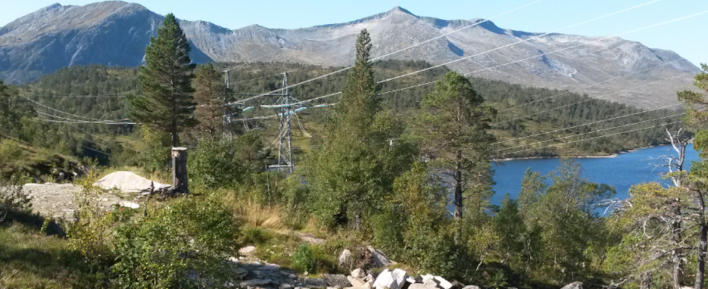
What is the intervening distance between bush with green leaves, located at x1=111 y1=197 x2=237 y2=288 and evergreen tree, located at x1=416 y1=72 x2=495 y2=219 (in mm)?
20663

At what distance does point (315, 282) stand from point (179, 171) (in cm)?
628

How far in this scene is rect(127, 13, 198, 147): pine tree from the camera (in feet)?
99.7

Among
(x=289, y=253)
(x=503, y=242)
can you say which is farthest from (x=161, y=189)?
(x=503, y=242)

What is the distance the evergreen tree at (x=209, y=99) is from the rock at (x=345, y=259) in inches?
1125

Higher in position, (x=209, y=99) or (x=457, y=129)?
(x=209, y=99)

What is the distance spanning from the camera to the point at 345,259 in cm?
1238

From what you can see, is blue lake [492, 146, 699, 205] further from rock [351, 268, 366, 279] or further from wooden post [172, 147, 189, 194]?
rock [351, 268, 366, 279]

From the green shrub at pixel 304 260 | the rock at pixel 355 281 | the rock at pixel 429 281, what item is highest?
the green shrub at pixel 304 260

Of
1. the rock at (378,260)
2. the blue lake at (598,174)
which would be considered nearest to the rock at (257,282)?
the rock at (378,260)

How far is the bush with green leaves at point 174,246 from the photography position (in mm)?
6770

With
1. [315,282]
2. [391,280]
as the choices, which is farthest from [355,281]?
[315,282]

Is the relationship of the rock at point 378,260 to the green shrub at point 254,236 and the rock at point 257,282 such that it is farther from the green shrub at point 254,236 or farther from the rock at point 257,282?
the rock at point 257,282

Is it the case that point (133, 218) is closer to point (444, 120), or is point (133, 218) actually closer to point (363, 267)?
point (363, 267)

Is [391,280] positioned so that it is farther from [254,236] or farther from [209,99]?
[209,99]
